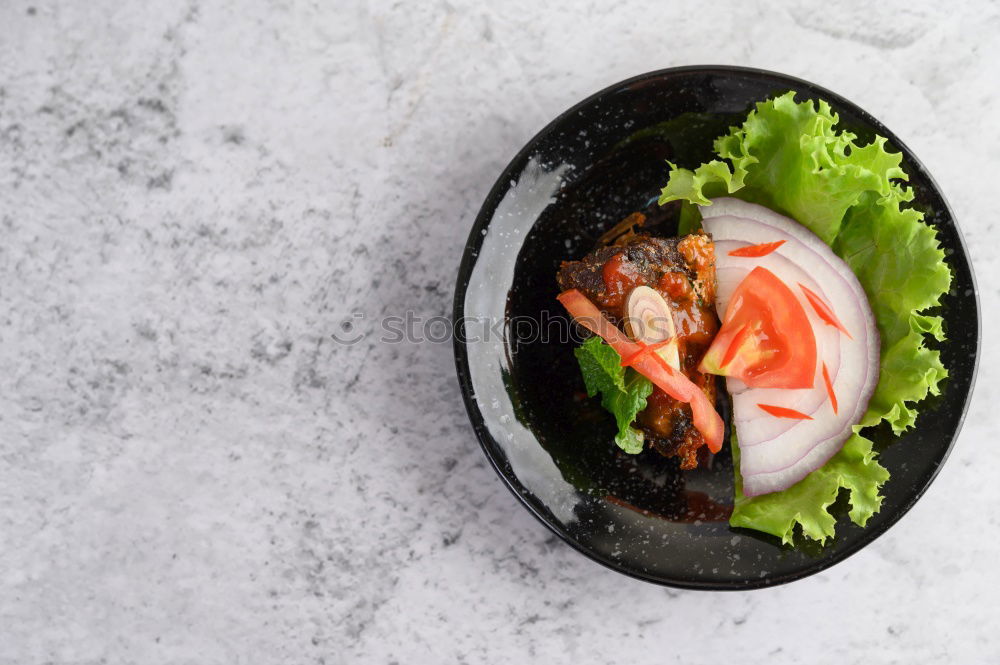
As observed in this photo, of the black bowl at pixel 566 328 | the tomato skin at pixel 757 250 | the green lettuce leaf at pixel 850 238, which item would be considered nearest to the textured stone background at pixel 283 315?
the black bowl at pixel 566 328

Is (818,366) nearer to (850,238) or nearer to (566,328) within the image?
(850,238)

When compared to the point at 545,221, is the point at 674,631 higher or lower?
lower

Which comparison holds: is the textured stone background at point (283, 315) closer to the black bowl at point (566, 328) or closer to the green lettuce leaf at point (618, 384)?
the black bowl at point (566, 328)

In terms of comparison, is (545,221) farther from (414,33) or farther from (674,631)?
(674,631)

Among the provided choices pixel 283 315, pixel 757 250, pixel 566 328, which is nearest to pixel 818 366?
→ pixel 757 250

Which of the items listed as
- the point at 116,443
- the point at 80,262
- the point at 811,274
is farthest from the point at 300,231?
the point at 811,274
